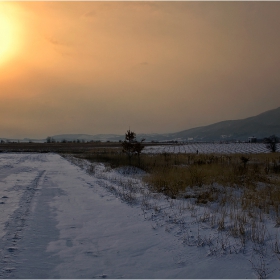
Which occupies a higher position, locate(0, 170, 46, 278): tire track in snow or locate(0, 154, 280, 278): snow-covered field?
locate(0, 170, 46, 278): tire track in snow

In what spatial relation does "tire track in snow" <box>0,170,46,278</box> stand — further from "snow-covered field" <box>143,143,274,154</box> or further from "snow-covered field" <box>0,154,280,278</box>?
"snow-covered field" <box>143,143,274,154</box>

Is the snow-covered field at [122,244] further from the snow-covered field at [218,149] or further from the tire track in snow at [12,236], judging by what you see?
the snow-covered field at [218,149]

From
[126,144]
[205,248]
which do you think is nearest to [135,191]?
[205,248]

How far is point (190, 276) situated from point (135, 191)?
26.4ft

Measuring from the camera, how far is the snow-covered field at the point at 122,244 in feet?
15.2

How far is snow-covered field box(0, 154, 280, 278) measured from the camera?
4621mm

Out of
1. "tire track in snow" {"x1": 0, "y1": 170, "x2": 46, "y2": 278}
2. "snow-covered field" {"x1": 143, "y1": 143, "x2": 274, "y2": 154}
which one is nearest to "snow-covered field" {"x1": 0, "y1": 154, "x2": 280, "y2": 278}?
"tire track in snow" {"x1": 0, "y1": 170, "x2": 46, "y2": 278}

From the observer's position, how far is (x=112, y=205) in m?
9.66

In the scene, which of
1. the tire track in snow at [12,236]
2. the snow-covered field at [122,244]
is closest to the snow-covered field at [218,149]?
the snow-covered field at [122,244]

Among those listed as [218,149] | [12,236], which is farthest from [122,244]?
[218,149]

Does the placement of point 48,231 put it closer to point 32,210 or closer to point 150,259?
point 32,210

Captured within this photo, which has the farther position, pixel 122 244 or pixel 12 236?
pixel 12 236

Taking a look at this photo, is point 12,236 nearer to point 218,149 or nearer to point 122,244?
point 122,244

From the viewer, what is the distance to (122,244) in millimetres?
5887
